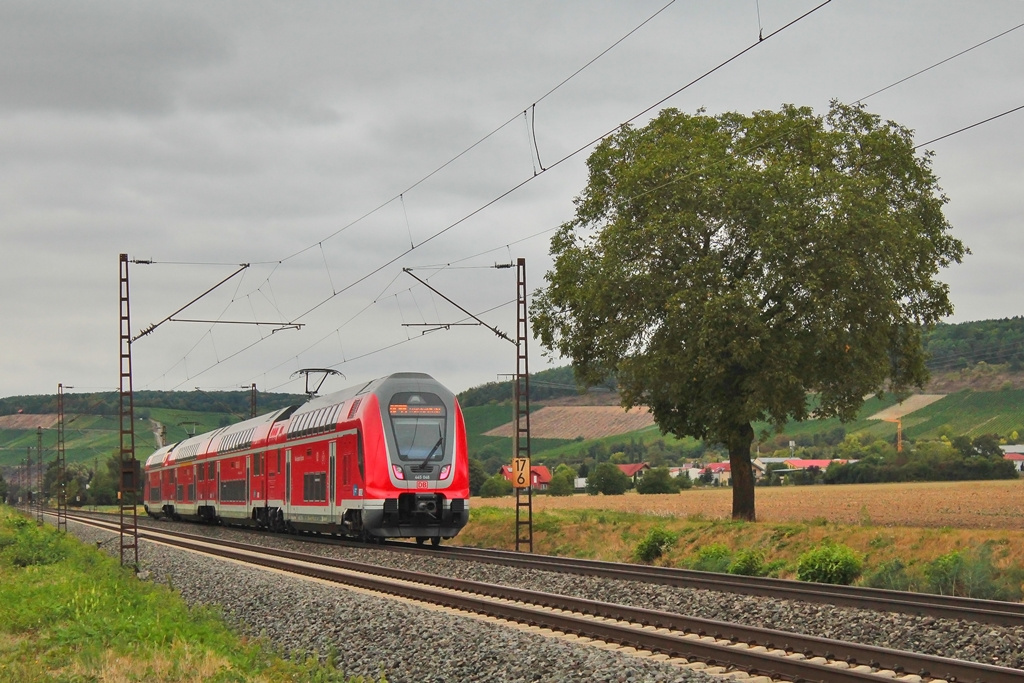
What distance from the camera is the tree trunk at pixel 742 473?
118 ft

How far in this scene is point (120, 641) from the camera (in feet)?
44.6

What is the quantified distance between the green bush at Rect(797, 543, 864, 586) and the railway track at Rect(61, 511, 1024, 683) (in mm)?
5993

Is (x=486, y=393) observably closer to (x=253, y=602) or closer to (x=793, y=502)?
(x=793, y=502)

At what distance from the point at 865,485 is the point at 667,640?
65.6m

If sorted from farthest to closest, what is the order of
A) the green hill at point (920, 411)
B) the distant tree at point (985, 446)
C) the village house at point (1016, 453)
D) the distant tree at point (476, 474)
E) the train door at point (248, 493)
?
the green hill at point (920, 411), the distant tree at point (985, 446), the village house at point (1016, 453), the distant tree at point (476, 474), the train door at point (248, 493)

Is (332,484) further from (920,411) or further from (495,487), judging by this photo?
(920,411)

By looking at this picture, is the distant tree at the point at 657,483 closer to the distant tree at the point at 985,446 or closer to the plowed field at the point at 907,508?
the plowed field at the point at 907,508

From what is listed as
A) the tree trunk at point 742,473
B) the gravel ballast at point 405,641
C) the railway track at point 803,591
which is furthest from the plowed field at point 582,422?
the gravel ballast at point 405,641

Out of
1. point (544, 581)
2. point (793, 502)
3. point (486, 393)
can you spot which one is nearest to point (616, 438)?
point (486, 393)

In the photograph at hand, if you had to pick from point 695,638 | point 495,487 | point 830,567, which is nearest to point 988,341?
point 495,487

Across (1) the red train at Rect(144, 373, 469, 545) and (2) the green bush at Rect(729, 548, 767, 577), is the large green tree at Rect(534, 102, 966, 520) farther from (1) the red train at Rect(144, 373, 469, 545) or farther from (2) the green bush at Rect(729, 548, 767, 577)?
(2) the green bush at Rect(729, 548, 767, 577)

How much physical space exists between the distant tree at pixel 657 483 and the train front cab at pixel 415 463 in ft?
156

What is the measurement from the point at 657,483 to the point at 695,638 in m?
65.5

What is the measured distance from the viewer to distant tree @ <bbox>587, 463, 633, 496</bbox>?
267 feet
